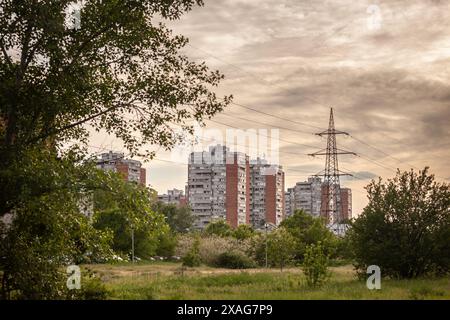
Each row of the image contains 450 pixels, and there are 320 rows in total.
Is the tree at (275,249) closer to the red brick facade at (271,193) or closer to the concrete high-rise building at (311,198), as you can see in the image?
the red brick facade at (271,193)

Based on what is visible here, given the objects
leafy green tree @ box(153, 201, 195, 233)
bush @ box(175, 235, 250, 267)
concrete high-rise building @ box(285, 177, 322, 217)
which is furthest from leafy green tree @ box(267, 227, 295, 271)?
concrete high-rise building @ box(285, 177, 322, 217)

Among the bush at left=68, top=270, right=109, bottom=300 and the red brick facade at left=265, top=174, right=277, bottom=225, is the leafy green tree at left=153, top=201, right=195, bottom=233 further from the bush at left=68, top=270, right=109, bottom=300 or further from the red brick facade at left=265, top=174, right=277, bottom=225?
the bush at left=68, top=270, right=109, bottom=300

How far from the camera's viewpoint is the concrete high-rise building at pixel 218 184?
448 feet

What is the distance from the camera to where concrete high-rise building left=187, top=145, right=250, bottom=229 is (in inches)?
5379

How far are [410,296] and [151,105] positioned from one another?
9.94 m

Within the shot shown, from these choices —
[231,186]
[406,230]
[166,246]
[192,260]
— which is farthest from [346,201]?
[406,230]

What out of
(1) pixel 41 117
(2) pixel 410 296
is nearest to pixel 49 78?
(1) pixel 41 117

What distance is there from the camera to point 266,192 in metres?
152

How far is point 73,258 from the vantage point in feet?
56.0

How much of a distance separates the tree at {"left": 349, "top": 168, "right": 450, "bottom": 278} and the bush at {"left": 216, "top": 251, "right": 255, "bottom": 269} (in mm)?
25835

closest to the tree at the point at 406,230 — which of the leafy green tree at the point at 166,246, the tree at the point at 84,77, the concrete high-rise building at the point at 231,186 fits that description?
the tree at the point at 84,77

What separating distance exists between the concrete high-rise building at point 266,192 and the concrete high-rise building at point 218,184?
27.6 feet
